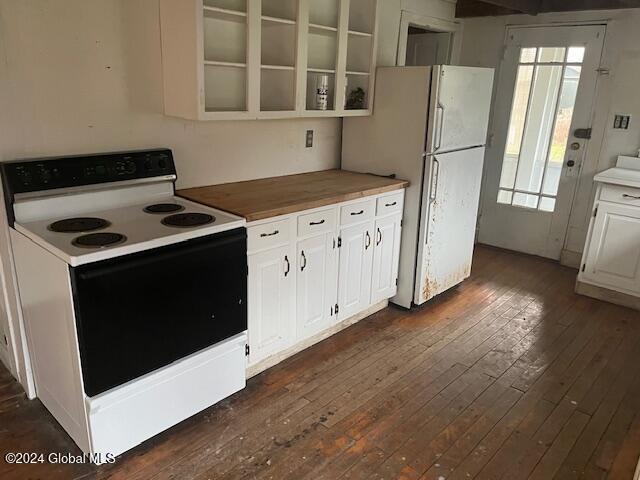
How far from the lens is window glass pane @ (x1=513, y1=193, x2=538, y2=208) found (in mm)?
4555

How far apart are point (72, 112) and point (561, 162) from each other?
154 inches

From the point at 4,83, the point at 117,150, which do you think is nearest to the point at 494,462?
the point at 117,150

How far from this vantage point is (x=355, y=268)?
3070 mm

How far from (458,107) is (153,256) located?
2.27m

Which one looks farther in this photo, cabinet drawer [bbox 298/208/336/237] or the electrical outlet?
the electrical outlet

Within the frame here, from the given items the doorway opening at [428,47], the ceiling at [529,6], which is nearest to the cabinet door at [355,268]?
the ceiling at [529,6]

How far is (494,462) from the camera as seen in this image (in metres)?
2.11

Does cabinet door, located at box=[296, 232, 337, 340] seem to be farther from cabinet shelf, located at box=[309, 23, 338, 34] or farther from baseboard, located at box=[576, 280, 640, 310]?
baseboard, located at box=[576, 280, 640, 310]

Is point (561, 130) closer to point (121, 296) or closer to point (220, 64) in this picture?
Result: point (220, 64)

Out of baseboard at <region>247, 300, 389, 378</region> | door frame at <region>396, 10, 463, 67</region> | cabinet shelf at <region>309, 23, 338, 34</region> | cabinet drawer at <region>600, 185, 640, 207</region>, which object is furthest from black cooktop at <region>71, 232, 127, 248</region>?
cabinet drawer at <region>600, 185, 640, 207</region>

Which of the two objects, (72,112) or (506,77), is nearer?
(72,112)

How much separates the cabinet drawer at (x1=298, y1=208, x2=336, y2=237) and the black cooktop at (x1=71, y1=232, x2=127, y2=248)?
38.3 inches

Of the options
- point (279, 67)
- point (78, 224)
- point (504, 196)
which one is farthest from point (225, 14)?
point (504, 196)

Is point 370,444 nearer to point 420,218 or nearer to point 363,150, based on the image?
point 420,218
